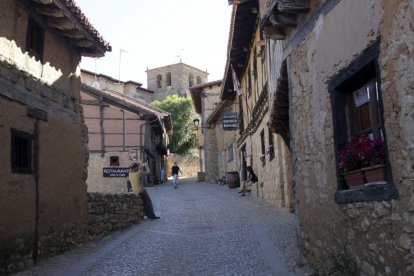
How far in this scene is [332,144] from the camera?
18.6 feet

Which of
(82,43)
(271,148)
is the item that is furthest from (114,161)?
(82,43)

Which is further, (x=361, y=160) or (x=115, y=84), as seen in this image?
(x=115, y=84)

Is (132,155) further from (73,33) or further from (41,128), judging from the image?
(41,128)

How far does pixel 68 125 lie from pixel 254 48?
850cm

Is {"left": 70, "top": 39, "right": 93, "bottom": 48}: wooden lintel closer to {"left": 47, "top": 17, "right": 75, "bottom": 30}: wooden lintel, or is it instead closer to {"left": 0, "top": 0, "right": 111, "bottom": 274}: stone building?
{"left": 0, "top": 0, "right": 111, "bottom": 274}: stone building

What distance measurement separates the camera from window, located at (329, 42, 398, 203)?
4.40m

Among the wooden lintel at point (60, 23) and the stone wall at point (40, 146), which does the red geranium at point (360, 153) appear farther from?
the wooden lintel at point (60, 23)

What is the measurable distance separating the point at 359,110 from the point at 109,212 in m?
8.55

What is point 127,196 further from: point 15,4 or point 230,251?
point 15,4

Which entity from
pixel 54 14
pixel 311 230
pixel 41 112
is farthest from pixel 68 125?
pixel 311 230

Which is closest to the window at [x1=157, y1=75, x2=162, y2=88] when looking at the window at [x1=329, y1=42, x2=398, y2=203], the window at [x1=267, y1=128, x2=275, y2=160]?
the window at [x1=267, y1=128, x2=275, y2=160]

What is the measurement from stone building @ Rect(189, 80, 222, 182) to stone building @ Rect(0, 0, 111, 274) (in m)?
22.1

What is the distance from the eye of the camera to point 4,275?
7180 mm

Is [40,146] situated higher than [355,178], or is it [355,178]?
[40,146]
